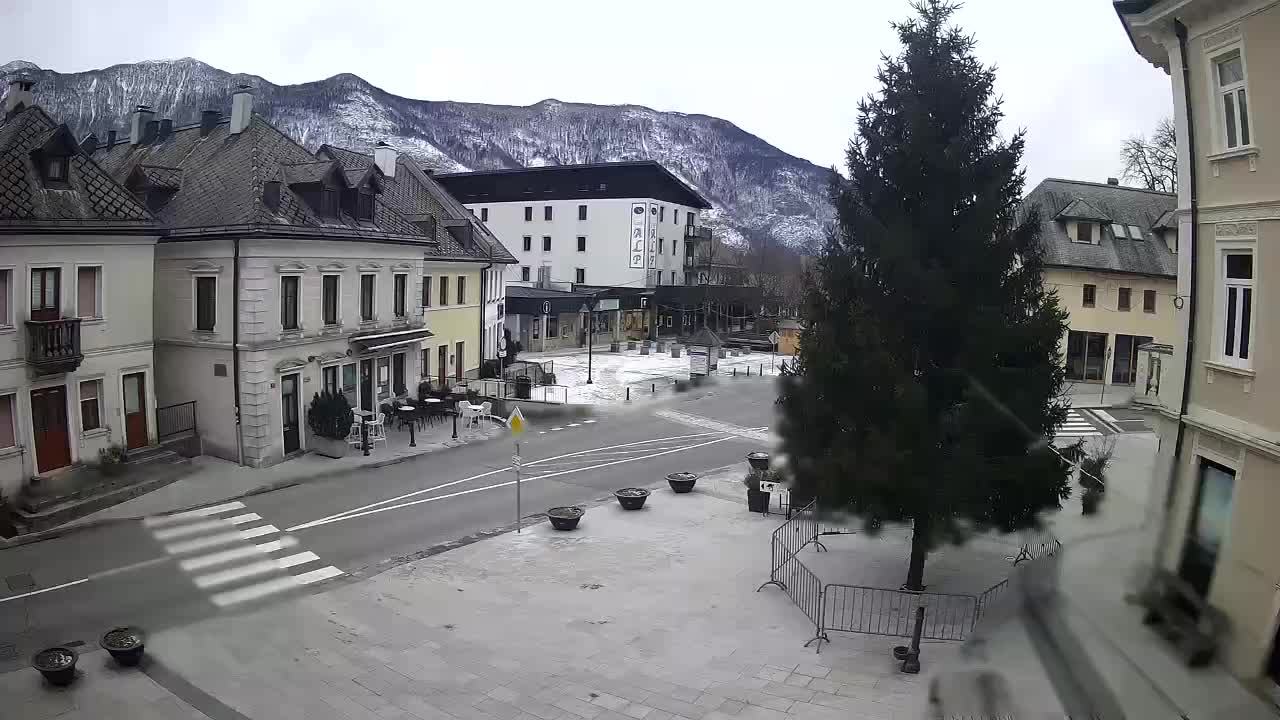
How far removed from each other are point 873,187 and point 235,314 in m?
17.1

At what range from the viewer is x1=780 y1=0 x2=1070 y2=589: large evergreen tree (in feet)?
37.7

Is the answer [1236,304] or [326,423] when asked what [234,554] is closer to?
[326,423]

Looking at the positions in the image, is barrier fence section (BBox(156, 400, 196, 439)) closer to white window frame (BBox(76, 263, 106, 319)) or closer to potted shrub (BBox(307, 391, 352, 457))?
potted shrub (BBox(307, 391, 352, 457))

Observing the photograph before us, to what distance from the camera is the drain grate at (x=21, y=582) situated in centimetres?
1402

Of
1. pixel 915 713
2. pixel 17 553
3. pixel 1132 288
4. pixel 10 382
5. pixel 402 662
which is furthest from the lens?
pixel 1132 288

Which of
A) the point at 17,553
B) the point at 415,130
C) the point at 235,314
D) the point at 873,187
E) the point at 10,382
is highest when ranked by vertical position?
the point at 415,130

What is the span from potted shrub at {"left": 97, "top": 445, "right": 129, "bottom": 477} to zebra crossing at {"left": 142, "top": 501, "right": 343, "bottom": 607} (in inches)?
104

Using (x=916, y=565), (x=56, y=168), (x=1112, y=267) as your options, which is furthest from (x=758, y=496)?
(x=1112, y=267)

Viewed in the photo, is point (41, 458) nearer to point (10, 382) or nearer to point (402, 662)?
point (10, 382)

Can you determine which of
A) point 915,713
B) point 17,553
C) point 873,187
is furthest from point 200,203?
point 915,713

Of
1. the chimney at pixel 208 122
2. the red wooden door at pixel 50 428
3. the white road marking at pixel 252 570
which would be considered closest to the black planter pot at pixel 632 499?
the white road marking at pixel 252 570

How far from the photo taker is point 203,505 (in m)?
19.1

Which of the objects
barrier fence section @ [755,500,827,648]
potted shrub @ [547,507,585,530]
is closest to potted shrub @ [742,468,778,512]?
barrier fence section @ [755,500,827,648]

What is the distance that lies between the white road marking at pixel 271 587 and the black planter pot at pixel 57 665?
2836 mm
